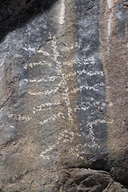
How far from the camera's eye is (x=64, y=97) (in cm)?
192

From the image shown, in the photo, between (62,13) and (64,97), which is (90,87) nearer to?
(64,97)

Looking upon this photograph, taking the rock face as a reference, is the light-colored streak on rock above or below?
above

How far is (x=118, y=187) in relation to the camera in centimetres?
184

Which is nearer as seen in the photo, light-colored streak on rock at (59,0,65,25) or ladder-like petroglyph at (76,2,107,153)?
ladder-like petroglyph at (76,2,107,153)

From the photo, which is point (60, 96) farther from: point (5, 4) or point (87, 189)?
point (5, 4)

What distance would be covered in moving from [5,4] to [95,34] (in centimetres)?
57

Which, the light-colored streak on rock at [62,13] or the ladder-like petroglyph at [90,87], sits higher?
the light-colored streak on rock at [62,13]

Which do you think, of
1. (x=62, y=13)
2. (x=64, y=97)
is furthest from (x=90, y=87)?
(x=62, y=13)

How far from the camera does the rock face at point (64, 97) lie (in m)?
1.82

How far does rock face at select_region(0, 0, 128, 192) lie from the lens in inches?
71.6

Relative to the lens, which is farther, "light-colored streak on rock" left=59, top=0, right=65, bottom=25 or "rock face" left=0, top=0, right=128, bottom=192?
"light-colored streak on rock" left=59, top=0, right=65, bottom=25

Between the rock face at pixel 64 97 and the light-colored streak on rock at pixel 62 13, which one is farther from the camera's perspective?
the light-colored streak on rock at pixel 62 13

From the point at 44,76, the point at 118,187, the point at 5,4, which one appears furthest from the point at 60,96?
the point at 5,4

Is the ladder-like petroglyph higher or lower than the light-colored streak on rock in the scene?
lower
